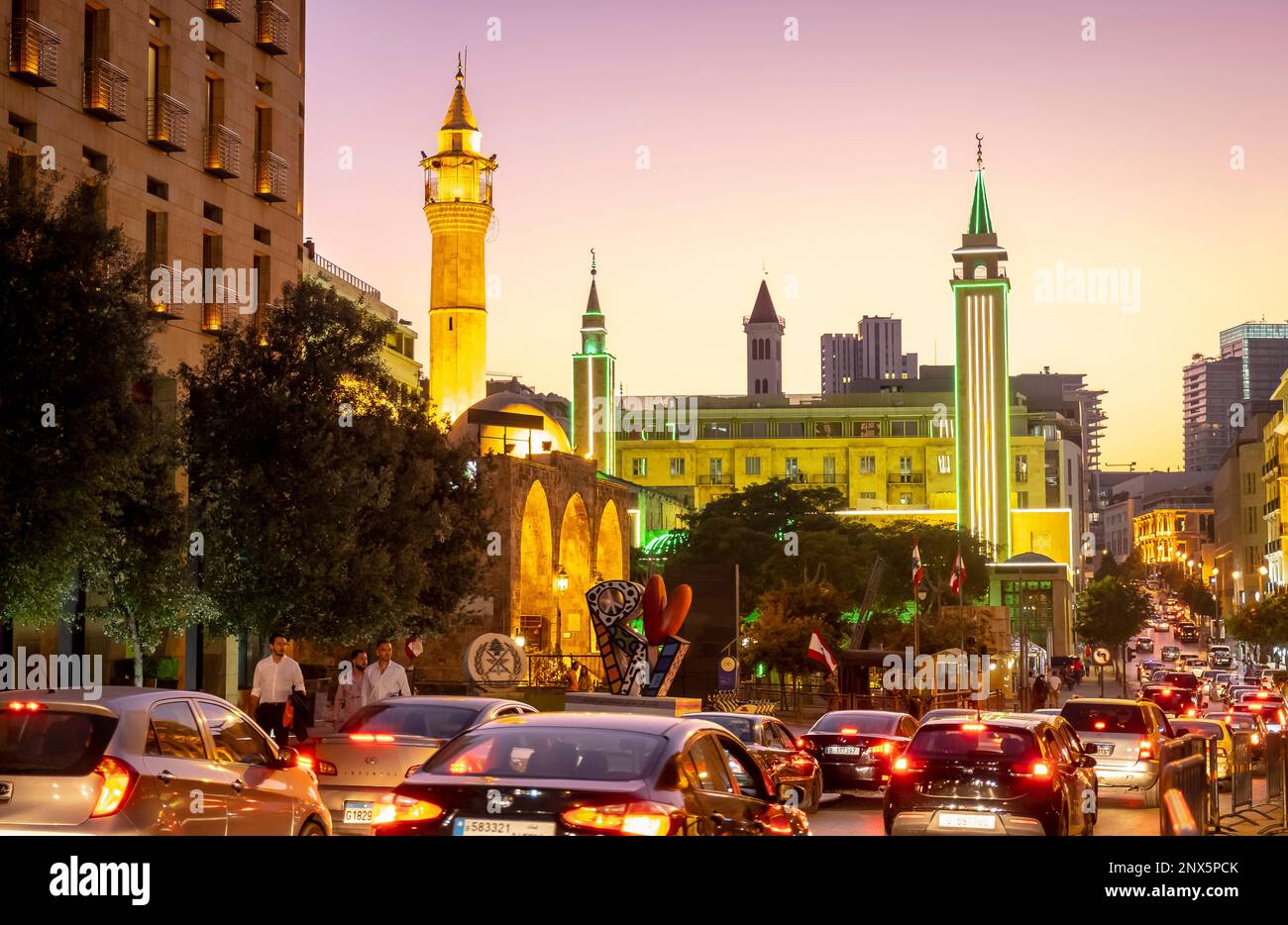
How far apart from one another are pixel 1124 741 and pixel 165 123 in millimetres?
22073

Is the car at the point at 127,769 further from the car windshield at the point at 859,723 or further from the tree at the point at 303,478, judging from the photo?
the tree at the point at 303,478

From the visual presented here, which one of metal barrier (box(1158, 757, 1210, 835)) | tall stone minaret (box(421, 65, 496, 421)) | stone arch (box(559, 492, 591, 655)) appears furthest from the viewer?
tall stone minaret (box(421, 65, 496, 421))

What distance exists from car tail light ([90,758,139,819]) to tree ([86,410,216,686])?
14.6 metres

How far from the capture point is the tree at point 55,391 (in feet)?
69.9

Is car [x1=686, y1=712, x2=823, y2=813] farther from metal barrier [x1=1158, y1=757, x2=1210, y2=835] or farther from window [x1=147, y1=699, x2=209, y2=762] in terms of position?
window [x1=147, y1=699, x2=209, y2=762]

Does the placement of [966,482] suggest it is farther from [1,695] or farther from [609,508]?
[1,695]

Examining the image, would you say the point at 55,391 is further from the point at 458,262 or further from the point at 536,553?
the point at 458,262

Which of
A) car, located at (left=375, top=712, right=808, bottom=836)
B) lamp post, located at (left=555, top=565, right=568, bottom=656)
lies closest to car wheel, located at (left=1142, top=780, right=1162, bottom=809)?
car, located at (left=375, top=712, right=808, bottom=836)

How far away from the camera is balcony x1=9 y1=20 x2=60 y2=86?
2948cm

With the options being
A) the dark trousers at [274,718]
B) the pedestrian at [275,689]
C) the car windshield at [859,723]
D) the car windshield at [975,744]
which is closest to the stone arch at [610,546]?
the car windshield at [859,723]

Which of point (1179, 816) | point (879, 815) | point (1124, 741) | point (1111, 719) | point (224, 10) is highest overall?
point (224, 10)

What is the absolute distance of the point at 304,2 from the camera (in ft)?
137

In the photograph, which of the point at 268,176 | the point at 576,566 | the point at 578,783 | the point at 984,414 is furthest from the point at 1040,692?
the point at 984,414

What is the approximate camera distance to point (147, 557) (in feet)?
81.6
